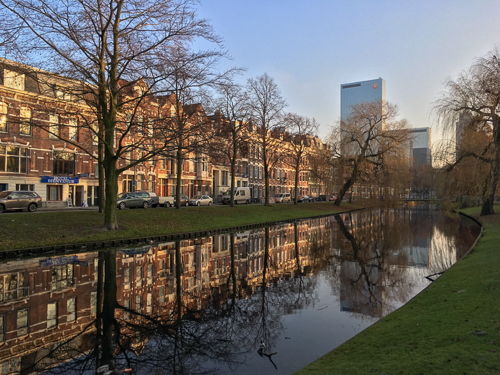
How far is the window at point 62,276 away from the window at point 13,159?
27.4m

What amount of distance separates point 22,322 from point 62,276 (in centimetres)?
433

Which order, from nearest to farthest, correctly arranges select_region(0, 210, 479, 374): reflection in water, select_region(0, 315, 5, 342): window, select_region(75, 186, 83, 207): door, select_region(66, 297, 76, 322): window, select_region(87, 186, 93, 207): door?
select_region(0, 210, 479, 374): reflection in water < select_region(0, 315, 5, 342): window < select_region(66, 297, 76, 322): window < select_region(75, 186, 83, 207): door < select_region(87, 186, 93, 207): door

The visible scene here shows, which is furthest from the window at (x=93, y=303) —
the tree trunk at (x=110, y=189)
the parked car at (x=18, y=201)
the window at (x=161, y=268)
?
the parked car at (x=18, y=201)

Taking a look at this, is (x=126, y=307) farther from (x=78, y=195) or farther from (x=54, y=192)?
(x=78, y=195)

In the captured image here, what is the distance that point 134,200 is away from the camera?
35531 mm

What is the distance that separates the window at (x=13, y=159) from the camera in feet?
114

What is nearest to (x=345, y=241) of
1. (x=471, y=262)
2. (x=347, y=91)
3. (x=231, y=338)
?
(x=471, y=262)

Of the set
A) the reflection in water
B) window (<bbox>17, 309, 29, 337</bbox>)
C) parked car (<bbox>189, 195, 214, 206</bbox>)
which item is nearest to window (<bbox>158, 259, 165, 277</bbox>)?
the reflection in water

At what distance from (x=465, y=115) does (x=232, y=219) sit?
19641 mm

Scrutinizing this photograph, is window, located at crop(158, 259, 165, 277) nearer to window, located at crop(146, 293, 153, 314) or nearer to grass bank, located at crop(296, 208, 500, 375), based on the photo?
window, located at crop(146, 293, 153, 314)

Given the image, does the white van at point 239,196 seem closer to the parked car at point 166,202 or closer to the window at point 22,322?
the parked car at point 166,202

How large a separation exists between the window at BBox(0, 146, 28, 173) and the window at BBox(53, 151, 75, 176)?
324 cm

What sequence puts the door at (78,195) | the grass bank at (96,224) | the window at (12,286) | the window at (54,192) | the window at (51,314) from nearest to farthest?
the window at (51,314) → the window at (12,286) → the grass bank at (96,224) → the window at (54,192) → the door at (78,195)

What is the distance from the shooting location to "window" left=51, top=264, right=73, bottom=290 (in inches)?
420
